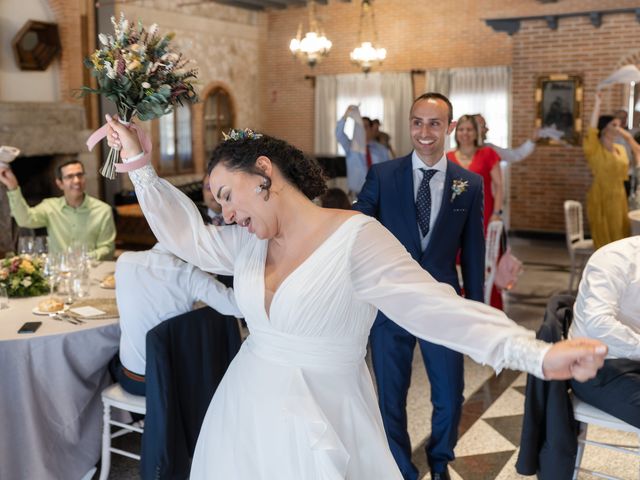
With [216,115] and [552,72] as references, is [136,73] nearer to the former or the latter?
[552,72]

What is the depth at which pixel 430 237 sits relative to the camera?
10.5ft

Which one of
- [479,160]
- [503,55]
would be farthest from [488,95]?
[479,160]

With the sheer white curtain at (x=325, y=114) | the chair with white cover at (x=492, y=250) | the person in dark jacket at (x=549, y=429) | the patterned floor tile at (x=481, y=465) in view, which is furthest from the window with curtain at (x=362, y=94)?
the person in dark jacket at (x=549, y=429)

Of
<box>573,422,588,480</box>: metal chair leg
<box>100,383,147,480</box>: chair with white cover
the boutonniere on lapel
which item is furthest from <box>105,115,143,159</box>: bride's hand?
<box>573,422,588,480</box>: metal chair leg

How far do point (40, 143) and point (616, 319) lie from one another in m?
9.19

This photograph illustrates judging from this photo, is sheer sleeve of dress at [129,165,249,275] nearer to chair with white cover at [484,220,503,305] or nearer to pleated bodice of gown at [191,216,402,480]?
pleated bodice of gown at [191,216,402,480]

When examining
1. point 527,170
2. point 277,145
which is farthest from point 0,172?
point 527,170

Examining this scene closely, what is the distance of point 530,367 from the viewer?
158 cm

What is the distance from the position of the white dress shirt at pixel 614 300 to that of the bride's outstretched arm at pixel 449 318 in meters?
1.28

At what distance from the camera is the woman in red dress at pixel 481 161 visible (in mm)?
6242

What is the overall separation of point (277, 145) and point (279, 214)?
0.60 ft

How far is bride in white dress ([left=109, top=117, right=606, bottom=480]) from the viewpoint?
1.87 m

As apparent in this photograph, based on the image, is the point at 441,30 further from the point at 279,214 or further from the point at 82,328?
the point at 279,214

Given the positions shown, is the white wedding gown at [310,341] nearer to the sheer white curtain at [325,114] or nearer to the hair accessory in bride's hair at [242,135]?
the hair accessory in bride's hair at [242,135]
